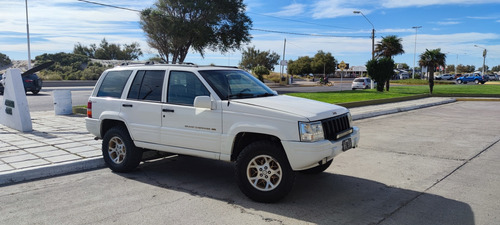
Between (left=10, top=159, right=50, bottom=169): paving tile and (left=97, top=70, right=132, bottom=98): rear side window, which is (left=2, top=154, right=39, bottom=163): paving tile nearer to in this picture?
(left=10, top=159, right=50, bottom=169): paving tile

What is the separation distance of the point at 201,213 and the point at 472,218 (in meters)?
3.06

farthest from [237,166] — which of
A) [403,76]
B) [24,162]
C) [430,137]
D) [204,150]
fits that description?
[403,76]

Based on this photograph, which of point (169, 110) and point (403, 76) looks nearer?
point (169, 110)

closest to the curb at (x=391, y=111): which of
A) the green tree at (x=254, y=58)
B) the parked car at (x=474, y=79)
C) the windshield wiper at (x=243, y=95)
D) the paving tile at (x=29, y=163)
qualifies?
the windshield wiper at (x=243, y=95)

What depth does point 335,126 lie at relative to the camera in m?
5.05

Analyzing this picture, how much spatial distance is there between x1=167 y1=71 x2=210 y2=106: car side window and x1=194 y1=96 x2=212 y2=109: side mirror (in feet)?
0.97

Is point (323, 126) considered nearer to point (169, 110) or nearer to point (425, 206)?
point (425, 206)

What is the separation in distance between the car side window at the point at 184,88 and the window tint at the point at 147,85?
209 mm

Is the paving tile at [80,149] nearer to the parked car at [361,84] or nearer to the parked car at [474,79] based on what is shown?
the parked car at [361,84]

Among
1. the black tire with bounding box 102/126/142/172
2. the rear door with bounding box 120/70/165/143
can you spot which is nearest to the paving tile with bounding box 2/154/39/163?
the black tire with bounding box 102/126/142/172

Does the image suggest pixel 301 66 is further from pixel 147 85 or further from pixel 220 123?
pixel 220 123

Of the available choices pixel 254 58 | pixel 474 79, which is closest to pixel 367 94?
pixel 474 79

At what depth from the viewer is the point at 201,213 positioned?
4.47 metres

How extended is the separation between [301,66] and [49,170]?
91261mm
